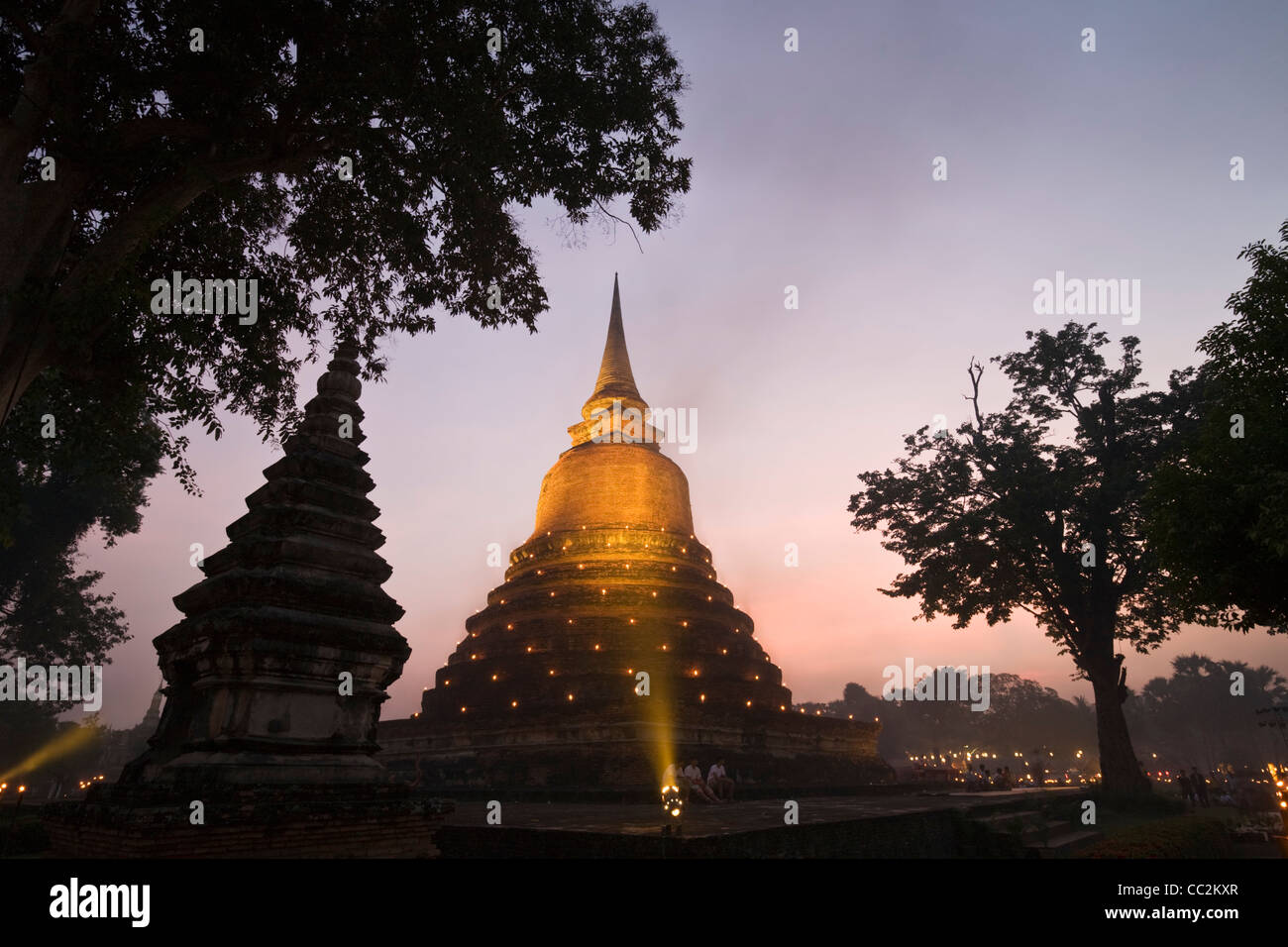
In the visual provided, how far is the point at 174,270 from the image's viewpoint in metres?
10.3

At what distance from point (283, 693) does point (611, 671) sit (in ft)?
50.2

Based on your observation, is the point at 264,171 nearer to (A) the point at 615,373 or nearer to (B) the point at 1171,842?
(B) the point at 1171,842

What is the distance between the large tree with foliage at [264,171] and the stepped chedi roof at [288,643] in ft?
7.20

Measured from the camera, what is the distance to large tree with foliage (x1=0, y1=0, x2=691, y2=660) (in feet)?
24.5

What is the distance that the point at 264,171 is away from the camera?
374 inches

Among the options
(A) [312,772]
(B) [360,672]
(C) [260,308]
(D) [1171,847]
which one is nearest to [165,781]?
(A) [312,772]

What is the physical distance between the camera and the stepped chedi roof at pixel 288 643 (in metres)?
8.23

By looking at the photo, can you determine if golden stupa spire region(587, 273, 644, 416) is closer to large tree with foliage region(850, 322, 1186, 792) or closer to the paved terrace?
large tree with foliage region(850, 322, 1186, 792)

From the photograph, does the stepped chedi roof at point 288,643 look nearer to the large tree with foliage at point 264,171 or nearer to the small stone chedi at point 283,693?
the small stone chedi at point 283,693

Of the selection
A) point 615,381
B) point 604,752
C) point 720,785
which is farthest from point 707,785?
point 615,381
